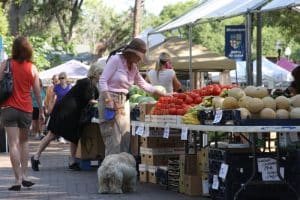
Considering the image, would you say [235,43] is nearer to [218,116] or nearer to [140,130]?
[140,130]

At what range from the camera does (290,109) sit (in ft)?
28.1

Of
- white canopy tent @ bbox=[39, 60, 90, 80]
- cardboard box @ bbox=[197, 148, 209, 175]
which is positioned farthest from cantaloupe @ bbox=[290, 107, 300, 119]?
white canopy tent @ bbox=[39, 60, 90, 80]

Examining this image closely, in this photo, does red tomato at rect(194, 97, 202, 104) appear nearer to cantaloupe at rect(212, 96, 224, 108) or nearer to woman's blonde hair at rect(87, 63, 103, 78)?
cantaloupe at rect(212, 96, 224, 108)

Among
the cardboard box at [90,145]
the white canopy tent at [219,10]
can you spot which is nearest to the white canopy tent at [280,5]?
the white canopy tent at [219,10]

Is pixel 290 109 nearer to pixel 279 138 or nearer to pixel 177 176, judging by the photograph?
pixel 279 138

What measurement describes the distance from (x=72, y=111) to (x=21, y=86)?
9.51ft

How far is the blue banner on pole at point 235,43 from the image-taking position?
1972 centimetres

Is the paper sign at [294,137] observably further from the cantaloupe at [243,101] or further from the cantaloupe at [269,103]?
the cantaloupe at [243,101]

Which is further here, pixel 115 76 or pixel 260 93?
pixel 115 76

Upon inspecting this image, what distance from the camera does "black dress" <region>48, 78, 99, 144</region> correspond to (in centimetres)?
1298

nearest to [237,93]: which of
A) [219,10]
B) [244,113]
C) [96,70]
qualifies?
[244,113]

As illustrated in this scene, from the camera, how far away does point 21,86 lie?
33.3ft

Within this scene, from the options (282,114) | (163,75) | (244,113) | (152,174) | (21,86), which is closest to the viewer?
(244,113)

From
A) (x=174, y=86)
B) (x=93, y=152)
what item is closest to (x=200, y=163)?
(x=93, y=152)
